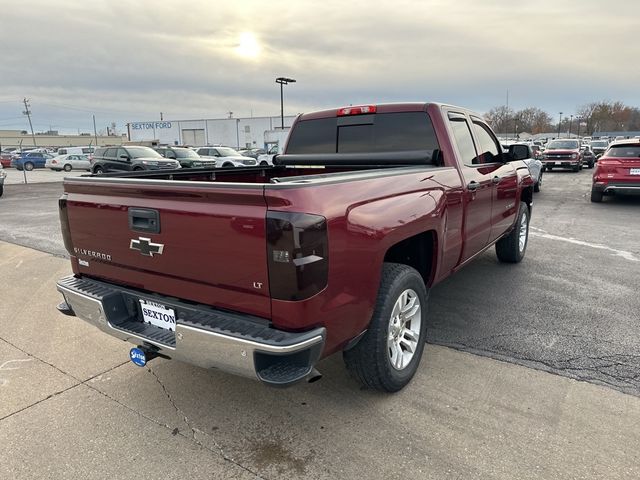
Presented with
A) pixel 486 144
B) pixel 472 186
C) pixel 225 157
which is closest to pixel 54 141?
pixel 225 157

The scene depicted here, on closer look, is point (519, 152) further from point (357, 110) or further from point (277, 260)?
point (277, 260)

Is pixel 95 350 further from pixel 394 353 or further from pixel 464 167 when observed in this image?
pixel 464 167

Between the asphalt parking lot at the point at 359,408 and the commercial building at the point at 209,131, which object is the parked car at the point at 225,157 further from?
the commercial building at the point at 209,131

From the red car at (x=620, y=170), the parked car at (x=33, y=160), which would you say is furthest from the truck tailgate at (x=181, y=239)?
the parked car at (x=33, y=160)

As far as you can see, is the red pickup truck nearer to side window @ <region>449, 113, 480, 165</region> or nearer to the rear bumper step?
the rear bumper step

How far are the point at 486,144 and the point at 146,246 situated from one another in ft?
12.3

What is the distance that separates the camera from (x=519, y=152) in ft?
17.0

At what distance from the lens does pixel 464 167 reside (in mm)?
4102

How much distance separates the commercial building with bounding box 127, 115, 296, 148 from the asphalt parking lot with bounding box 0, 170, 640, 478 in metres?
66.3

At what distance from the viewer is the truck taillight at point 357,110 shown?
4.34m

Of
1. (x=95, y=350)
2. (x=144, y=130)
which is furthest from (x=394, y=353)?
(x=144, y=130)

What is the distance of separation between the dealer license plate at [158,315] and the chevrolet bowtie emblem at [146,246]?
31 centimetres

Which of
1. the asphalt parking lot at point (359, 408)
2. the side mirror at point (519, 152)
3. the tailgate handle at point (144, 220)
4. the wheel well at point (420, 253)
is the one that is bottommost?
the asphalt parking lot at point (359, 408)

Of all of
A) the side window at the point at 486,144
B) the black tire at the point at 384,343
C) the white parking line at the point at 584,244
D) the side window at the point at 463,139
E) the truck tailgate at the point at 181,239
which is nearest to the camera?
the truck tailgate at the point at 181,239
